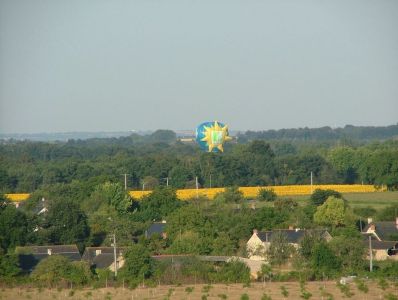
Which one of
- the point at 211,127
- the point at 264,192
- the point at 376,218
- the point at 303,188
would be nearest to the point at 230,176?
the point at 211,127

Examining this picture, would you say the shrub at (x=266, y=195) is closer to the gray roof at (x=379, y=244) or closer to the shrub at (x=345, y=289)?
the gray roof at (x=379, y=244)

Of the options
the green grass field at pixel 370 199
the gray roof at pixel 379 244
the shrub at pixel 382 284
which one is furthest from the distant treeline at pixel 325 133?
the shrub at pixel 382 284

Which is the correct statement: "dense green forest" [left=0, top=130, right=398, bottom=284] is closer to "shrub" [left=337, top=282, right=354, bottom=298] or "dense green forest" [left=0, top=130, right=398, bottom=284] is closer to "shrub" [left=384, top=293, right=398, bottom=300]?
"shrub" [left=337, top=282, right=354, bottom=298]

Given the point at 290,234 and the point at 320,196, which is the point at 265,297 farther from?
the point at 320,196

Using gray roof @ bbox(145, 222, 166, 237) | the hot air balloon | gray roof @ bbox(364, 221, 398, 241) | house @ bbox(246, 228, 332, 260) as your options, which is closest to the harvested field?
house @ bbox(246, 228, 332, 260)

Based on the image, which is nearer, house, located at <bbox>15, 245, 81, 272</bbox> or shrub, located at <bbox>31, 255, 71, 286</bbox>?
shrub, located at <bbox>31, 255, 71, 286</bbox>
